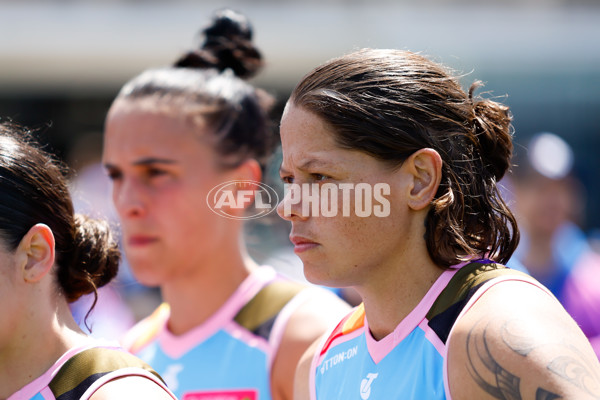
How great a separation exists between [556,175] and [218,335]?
10.9 feet

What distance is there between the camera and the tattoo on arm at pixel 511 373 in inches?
61.3

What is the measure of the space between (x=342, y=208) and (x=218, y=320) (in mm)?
1309

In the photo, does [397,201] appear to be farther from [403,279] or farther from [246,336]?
[246,336]

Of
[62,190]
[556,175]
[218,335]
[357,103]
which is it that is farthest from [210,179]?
[556,175]

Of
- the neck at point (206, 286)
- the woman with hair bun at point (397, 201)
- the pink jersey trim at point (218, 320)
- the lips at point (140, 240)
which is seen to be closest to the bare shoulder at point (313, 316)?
the pink jersey trim at point (218, 320)

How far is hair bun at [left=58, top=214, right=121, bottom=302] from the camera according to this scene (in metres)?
2.23

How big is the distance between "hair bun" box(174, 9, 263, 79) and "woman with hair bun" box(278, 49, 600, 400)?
5.06 feet

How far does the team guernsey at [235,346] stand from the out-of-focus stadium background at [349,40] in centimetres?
921

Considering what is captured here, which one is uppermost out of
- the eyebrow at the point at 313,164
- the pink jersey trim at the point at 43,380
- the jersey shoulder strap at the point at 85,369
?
the eyebrow at the point at 313,164

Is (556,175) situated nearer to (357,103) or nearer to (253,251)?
(253,251)

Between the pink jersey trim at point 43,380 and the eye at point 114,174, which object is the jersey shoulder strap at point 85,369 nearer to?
→ the pink jersey trim at point 43,380

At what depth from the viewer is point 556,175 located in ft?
18.1

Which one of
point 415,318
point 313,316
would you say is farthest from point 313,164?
point 313,316

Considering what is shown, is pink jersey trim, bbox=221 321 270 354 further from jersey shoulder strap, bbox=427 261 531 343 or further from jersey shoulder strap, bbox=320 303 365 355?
jersey shoulder strap, bbox=427 261 531 343
